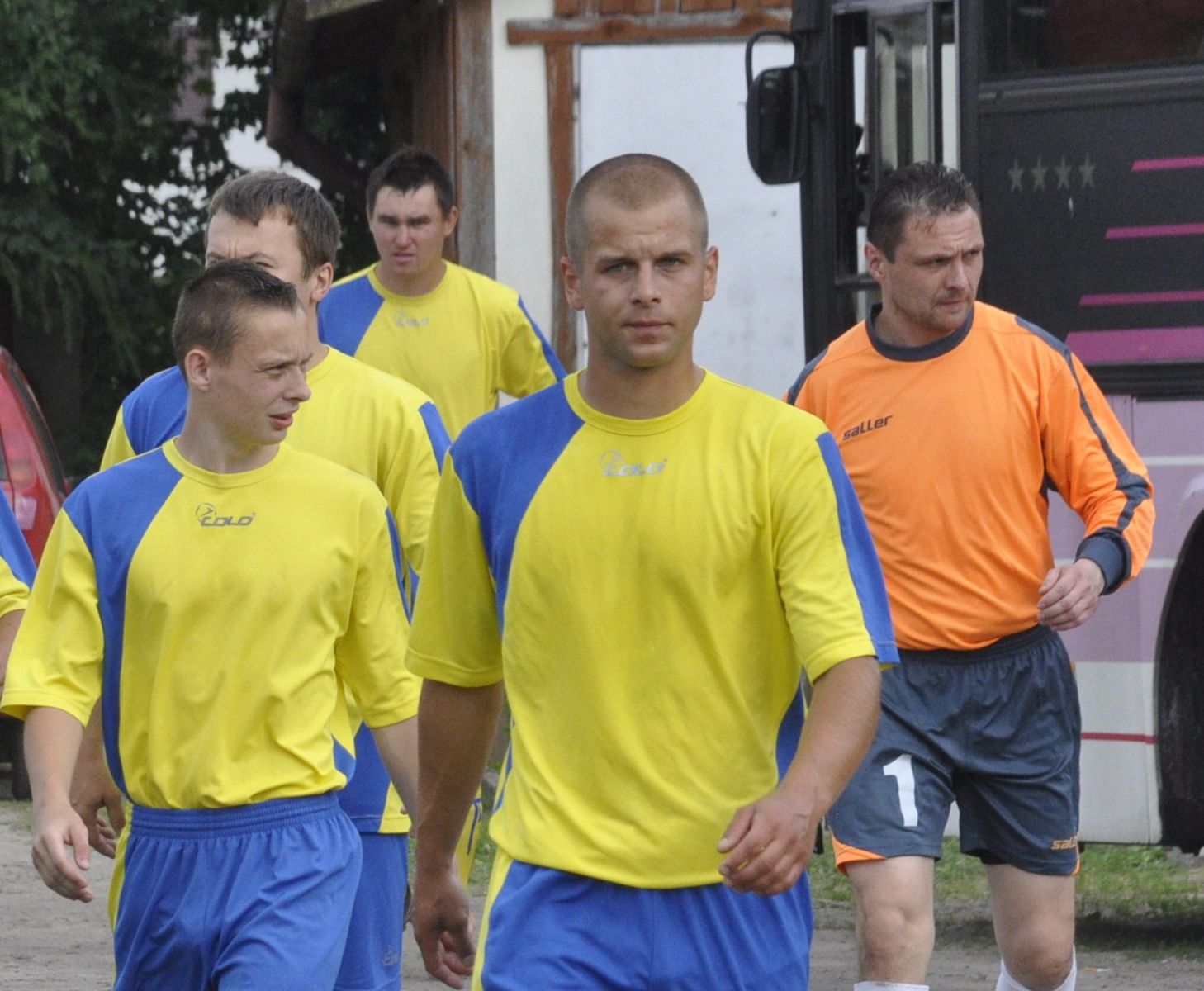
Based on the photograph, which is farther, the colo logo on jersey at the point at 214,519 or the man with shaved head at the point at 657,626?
the colo logo on jersey at the point at 214,519

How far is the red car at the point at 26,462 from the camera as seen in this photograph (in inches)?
421

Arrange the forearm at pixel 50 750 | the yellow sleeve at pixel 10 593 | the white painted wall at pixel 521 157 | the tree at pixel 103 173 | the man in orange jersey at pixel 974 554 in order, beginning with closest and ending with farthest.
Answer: the forearm at pixel 50 750 < the yellow sleeve at pixel 10 593 < the man in orange jersey at pixel 974 554 < the white painted wall at pixel 521 157 < the tree at pixel 103 173

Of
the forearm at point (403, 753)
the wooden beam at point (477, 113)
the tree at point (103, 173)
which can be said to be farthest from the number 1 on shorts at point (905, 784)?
the tree at point (103, 173)

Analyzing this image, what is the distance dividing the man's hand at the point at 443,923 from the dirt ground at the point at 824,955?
354 centimetres

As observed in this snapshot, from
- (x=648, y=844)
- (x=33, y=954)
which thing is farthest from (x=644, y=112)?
(x=648, y=844)

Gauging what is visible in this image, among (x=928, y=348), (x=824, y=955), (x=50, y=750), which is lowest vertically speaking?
(x=824, y=955)

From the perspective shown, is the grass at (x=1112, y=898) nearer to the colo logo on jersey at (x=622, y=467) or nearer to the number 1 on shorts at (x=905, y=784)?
the number 1 on shorts at (x=905, y=784)

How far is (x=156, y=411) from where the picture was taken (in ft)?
18.1

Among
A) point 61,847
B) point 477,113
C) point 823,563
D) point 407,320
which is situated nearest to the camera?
point 823,563

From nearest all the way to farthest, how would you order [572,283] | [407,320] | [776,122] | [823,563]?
[823,563] < [572,283] < [776,122] < [407,320]

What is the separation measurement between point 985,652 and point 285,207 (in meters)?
1.91

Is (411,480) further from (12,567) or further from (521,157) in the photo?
(521,157)

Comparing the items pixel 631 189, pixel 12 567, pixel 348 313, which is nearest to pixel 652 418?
pixel 631 189

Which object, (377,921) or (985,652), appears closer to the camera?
(377,921)
